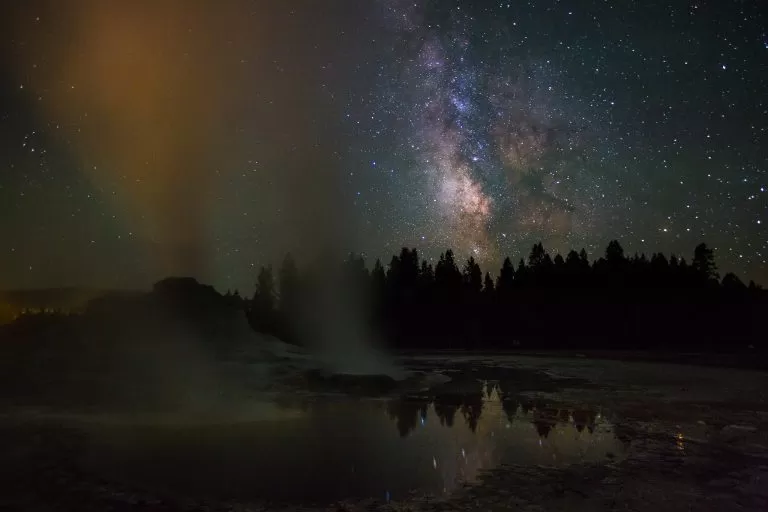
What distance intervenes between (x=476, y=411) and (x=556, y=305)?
51.8 metres

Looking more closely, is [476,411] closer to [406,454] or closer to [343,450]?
[406,454]

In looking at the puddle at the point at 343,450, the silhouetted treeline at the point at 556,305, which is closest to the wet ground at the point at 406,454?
the puddle at the point at 343,450

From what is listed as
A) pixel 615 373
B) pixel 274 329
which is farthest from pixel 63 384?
pixel 274 329

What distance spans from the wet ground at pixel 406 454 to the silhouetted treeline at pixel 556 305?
39.1 meters

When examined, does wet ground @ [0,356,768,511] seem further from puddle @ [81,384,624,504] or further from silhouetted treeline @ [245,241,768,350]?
silhouetted treeline @ [245,241,768,350]

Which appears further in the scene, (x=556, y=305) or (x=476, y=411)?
(x=556, y=305)

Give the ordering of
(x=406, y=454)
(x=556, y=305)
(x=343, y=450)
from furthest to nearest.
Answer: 1. (x=556, y=305)
2. (x=343, y=450)
3. (x=406, y=454)

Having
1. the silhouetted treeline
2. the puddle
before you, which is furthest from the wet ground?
the silhouetted treeline

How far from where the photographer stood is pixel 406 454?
1316 cm

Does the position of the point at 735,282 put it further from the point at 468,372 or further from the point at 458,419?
the point at 458,419

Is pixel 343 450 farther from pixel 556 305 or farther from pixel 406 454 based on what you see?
pixel 556 305

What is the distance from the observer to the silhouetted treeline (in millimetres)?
59094

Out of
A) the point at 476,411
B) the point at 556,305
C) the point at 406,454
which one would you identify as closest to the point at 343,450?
the point at 406,454

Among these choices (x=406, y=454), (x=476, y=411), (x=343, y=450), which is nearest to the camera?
(x=406, y=454)
